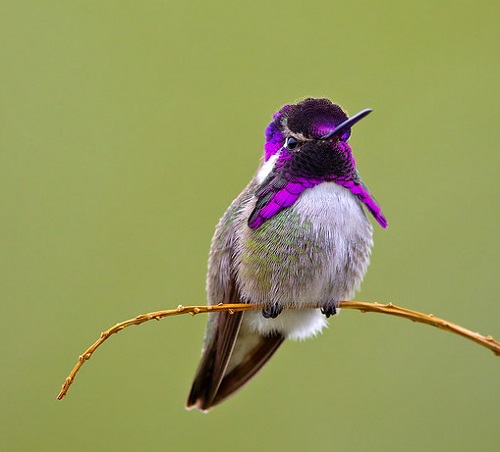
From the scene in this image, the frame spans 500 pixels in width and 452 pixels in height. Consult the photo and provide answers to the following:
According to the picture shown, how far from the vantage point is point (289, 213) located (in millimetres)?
2053

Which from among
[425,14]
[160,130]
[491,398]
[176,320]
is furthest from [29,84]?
[491,398]

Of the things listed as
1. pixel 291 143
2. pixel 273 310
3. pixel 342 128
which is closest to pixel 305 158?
pixel 291 143

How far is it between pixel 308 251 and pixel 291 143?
0.29 meters

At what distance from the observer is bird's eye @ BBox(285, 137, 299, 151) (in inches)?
79.5

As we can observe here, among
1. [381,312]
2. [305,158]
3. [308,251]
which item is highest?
[305,158]

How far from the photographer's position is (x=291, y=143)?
6.66ft

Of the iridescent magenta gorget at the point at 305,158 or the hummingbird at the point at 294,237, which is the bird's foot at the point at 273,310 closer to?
the hummingbird at the point at 294,237

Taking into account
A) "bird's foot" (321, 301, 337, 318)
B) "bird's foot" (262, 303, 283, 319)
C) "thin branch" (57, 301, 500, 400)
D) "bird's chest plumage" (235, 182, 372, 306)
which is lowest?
"thin branch" (57, 301, 500, 400)

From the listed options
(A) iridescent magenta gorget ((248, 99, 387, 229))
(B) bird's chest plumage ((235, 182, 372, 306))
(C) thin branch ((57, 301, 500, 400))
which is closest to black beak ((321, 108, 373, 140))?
(A) iridescent magenta gorget ((248, 99, 387, 229))

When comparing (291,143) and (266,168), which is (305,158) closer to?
(291,143)

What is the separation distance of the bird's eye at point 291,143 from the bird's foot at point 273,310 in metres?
0.44

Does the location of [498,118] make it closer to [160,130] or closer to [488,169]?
[488,169]

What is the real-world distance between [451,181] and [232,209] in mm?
2404

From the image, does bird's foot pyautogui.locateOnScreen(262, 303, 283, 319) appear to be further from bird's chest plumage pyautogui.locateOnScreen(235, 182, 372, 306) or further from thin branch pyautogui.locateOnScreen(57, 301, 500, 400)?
thin branch pyautogui.locateOnScreen(57, 301, 500, 400)
